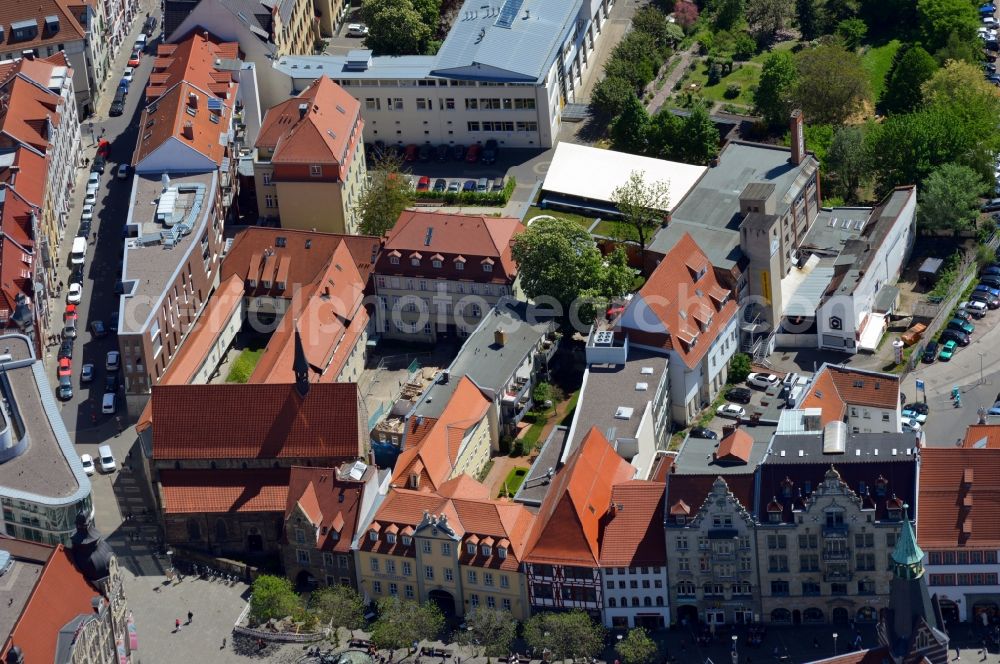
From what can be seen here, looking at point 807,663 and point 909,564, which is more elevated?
point 909,564

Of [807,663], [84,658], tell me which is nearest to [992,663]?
[807,663]

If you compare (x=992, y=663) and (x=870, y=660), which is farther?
(x=992, y=663)

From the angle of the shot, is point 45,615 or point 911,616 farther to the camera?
point 45,615

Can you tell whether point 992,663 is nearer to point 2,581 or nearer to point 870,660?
point 870,660

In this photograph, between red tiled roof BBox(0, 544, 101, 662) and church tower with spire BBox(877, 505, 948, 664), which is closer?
church tower with spire BBox(877, 505, 948, 664)

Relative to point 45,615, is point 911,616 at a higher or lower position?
higher

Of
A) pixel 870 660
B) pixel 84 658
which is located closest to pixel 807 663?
pixel 870 660

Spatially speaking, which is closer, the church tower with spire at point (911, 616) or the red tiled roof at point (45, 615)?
the church tower with spire at point (911, 616)
